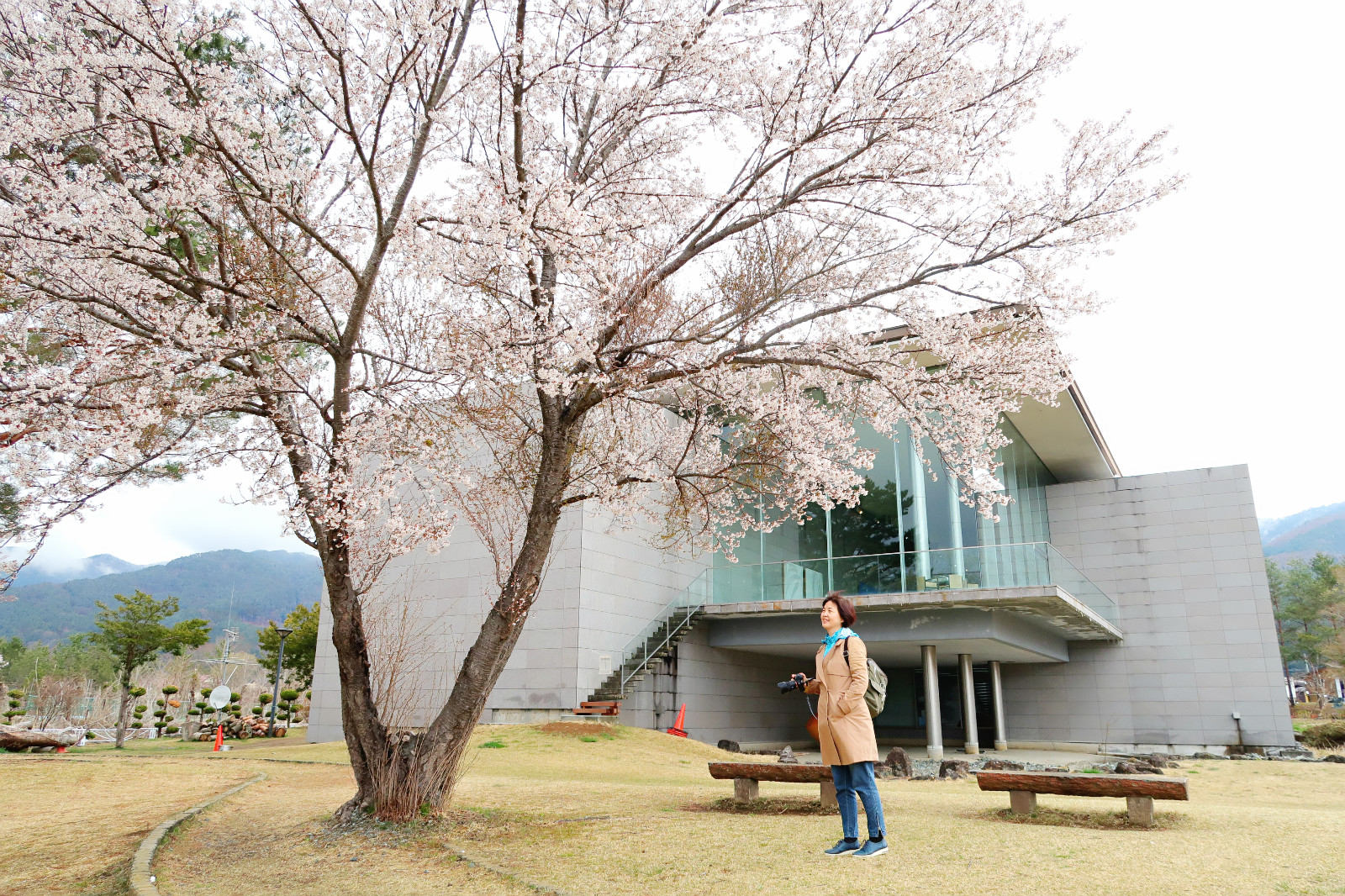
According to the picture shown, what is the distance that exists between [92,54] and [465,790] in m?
6.91

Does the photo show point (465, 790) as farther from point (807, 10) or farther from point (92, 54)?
point (807, 10)

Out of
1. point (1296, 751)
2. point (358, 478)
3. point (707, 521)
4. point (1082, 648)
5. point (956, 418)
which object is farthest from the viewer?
point (1082, 648)

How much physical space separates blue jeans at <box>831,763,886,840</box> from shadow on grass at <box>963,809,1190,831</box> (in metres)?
1.70

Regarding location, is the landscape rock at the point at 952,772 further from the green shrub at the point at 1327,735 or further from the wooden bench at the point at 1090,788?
the green shrub at the point at 1327,735

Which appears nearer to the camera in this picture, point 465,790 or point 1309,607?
point 465,790

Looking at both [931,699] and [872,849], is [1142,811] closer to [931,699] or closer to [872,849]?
[872,849]

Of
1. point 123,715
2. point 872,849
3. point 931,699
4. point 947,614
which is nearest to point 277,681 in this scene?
point 123,715

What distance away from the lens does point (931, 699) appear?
16.8 m

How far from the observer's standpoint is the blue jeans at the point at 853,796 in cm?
472

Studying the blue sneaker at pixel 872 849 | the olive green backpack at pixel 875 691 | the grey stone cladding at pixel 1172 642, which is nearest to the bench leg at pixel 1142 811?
the olive green backpack at pixel 875 691

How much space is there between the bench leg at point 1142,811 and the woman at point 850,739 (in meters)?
2.15

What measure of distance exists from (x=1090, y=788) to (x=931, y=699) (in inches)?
468

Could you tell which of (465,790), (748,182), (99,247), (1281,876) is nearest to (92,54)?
(99,247)

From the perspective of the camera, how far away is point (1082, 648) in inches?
885
